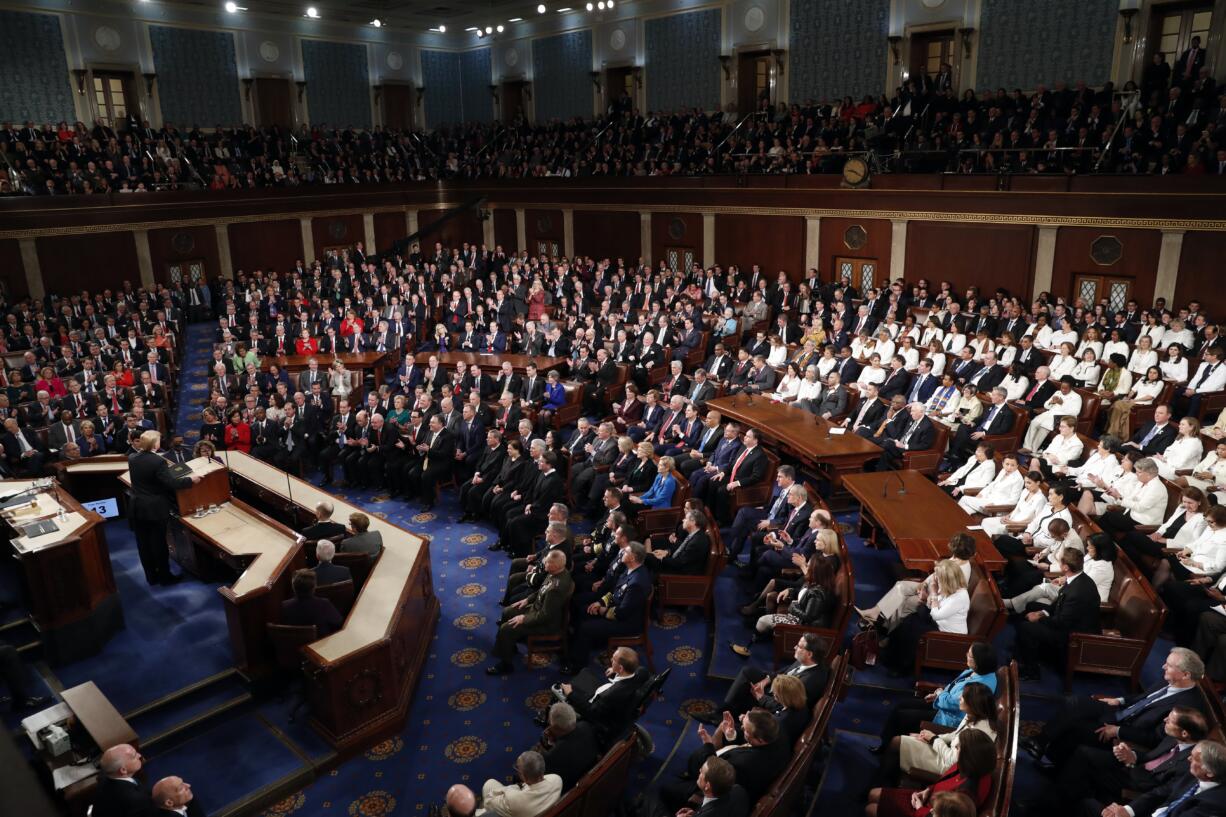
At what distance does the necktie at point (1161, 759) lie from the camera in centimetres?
454

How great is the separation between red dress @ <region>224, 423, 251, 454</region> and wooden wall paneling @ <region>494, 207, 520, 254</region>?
599 inches

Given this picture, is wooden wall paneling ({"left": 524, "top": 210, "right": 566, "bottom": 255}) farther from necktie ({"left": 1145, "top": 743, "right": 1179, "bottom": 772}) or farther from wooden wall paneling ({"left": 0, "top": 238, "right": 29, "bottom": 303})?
necktie ({"left": 1145, "top": 743, "right": 1179, "bottom": 772})

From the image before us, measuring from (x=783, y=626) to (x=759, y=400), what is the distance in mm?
5579

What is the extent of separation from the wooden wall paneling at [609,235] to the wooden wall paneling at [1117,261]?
410 inches

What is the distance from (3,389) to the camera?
40.2 ft

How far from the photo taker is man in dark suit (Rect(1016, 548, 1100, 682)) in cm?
608

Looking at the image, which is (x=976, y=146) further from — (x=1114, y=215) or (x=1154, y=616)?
(x=1154, y=616)

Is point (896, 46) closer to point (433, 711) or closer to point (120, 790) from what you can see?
point (433, 711)

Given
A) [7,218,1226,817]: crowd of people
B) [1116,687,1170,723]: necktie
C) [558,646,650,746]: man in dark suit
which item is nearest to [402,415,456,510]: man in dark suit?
[7,218,1226,817]: crowd of people

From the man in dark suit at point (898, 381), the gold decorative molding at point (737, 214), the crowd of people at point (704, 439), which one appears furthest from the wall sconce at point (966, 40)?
the man in dark suit at point (898, 381)

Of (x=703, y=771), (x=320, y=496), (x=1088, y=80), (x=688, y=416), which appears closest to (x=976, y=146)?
(x=1088, y=80)

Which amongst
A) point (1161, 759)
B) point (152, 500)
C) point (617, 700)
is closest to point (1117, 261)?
point (1161, 759)

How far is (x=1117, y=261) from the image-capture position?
1452 cm

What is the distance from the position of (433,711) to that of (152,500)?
12.1 feet
